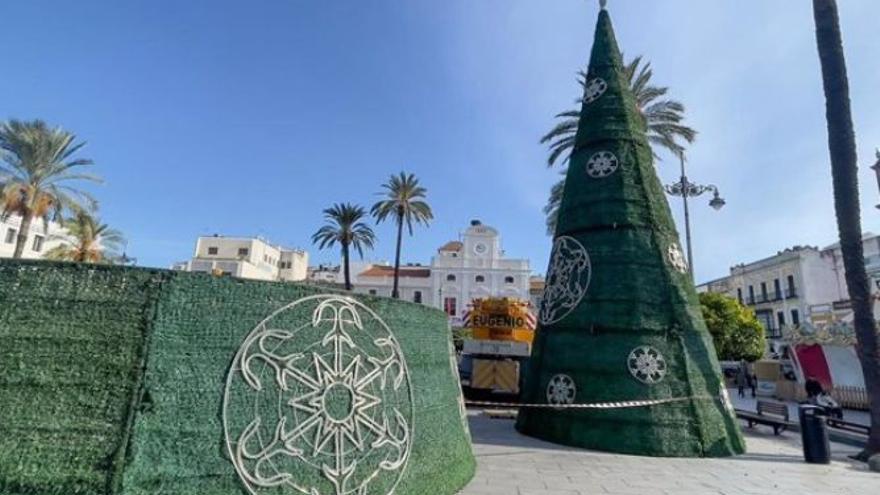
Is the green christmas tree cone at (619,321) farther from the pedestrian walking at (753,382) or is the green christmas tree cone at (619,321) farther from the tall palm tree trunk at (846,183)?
the pedestrian walking at (753,382)

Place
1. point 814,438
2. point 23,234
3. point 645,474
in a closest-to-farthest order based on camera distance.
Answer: point 645,474 → point 814,438 → point 23,234

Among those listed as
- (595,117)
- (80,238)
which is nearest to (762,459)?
(595,117)

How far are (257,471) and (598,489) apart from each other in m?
4.13

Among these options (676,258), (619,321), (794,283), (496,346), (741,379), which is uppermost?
(794,283)

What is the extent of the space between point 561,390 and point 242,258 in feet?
189

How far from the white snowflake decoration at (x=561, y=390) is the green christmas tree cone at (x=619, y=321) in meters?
0.02

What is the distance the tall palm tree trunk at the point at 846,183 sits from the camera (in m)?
8.45

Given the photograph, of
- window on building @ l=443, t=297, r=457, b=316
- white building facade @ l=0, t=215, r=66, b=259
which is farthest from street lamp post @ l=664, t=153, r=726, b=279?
white building facade @ l=0, t=215, r=66, b=259

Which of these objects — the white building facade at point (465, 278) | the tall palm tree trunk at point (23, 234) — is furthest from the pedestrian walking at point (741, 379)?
the tall palm tree trunk at point (23, 234)

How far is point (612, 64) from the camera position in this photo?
31.3ft

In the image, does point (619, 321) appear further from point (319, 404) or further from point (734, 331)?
point (734, 331)

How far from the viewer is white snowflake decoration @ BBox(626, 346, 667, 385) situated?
7.59 m

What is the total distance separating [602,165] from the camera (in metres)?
8.91

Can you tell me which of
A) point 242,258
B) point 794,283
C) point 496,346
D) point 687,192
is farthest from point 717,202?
point 242,258
